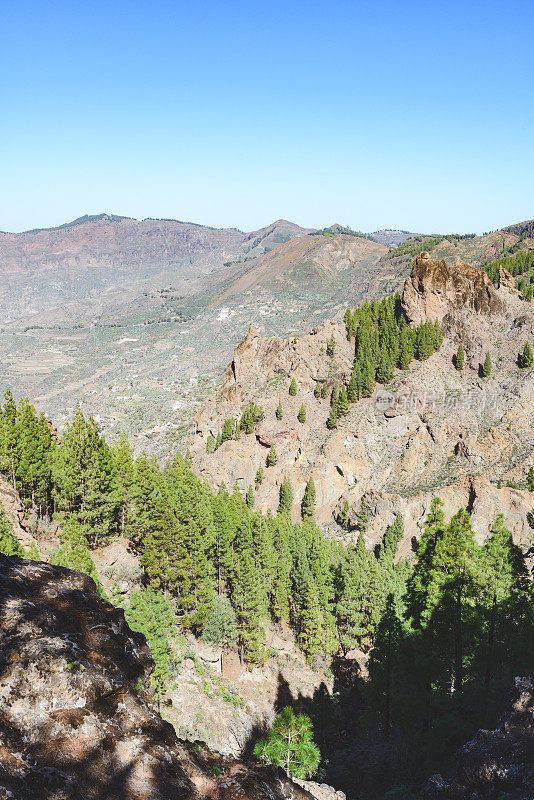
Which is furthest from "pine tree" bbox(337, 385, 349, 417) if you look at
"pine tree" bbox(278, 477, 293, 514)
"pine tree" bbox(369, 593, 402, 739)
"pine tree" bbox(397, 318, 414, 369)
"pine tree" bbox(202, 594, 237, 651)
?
"pine tree" bbox(369, 593, 402, 739)

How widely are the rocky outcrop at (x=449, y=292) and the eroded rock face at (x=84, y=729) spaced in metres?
109

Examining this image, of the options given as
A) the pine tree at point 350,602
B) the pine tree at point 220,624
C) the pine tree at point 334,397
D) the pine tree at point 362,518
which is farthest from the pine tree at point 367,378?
the pine tree at point 220,624

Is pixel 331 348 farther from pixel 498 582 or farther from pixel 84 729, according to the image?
pixel 84 729

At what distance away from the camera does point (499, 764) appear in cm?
1283

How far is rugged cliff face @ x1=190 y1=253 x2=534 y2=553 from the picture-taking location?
265 feet

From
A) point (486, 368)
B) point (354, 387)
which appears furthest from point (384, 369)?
point (486, 368)

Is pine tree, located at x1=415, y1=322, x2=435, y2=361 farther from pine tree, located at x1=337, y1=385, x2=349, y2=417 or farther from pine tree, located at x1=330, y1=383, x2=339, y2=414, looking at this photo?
pine tree, located at x1=330, y1=383, x2=339, y2=414

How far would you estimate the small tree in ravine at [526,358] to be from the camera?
99.1m

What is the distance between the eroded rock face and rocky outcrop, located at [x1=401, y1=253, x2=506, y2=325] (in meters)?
109

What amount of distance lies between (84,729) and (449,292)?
116 meters

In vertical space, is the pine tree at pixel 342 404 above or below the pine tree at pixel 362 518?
above

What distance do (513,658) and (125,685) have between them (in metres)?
24.0

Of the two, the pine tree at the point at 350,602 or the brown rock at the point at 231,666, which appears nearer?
the brown rock at the point at 231,666

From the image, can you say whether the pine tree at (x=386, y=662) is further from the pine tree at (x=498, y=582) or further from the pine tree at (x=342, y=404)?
the pine tree at (x=342, y=404)
